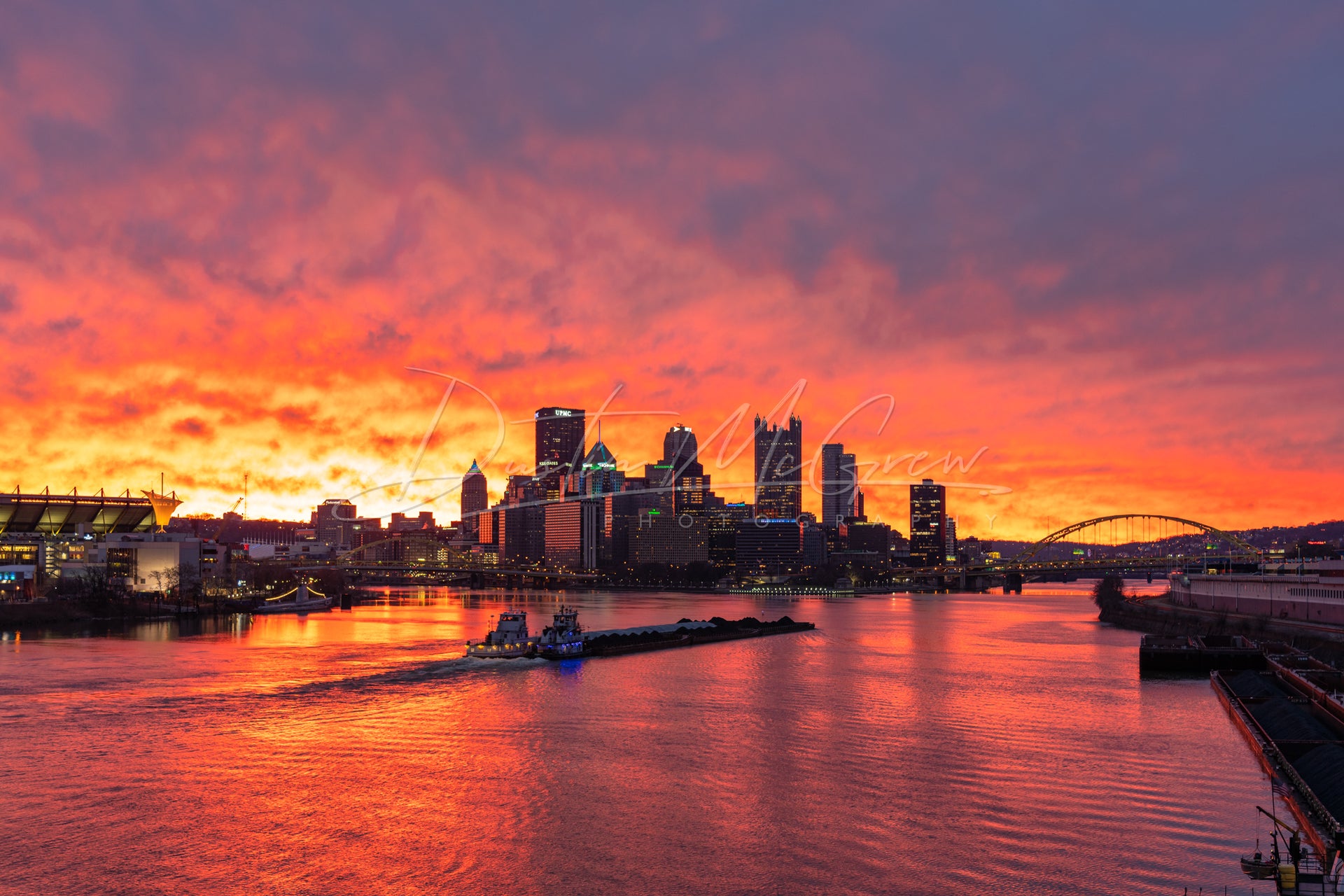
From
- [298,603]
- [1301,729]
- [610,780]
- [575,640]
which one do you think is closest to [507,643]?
[575,640]

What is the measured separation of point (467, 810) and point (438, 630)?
57.0m

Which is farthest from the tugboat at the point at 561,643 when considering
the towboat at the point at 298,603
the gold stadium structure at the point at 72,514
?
the gold stadium structure at the point at 72,514

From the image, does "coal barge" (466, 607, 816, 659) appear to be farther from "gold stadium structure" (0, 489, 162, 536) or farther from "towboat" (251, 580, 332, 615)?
"gold stadium structure" (0, 489, 162, 536)

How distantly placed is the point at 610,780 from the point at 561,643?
3426 cm

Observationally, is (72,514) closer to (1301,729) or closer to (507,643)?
(507,643)

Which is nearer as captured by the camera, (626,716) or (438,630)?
(626,716)

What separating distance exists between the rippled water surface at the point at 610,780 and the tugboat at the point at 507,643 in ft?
17.8

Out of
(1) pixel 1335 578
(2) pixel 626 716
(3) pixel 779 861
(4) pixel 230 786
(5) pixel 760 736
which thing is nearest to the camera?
(3) pixel 779 861

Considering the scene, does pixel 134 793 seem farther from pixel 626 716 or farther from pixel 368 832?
pixel 626 716

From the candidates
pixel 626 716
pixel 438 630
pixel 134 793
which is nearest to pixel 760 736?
pixel 626 716

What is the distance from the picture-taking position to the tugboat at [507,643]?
2297 inches

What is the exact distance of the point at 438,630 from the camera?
79.1 metres

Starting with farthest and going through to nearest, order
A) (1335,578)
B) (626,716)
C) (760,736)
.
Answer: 1. (1335,578)
2. (626,716)
3. (760,736)

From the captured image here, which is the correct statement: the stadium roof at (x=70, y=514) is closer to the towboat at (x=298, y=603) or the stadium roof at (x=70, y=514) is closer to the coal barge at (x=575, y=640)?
the towboat at (x=298, y=603)
